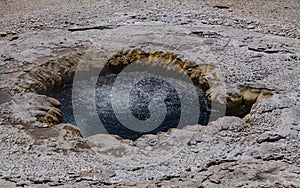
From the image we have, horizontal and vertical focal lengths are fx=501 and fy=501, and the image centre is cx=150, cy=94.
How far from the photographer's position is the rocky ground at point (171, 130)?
2.44 meters

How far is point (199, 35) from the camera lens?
399 cm

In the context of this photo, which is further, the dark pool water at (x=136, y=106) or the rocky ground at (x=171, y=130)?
the dark pool water at (x=136, y=106)

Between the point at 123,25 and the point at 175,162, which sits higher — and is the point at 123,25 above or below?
above

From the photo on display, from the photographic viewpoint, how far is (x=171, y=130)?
2.85 meters

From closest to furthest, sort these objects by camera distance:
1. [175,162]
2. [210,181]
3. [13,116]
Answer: [210,181]
[175,162]
[13,116]

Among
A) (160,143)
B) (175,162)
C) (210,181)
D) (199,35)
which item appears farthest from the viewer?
(199,35)

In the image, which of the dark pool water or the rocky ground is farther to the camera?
the dark pool water

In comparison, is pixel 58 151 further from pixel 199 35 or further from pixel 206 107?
pixel 199 35

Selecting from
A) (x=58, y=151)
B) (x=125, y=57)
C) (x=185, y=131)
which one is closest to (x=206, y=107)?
(x=185, y=131)

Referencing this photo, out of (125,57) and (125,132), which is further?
(125,57)

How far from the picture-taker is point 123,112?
333 cm

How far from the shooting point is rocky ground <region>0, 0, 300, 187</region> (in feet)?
8.02

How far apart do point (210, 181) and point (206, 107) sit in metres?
0.99

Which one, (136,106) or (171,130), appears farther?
(136,106)
